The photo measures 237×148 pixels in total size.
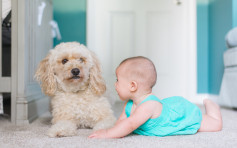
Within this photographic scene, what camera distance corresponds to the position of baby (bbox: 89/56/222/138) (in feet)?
4.02

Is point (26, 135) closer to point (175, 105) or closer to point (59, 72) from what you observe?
point (59, 72)

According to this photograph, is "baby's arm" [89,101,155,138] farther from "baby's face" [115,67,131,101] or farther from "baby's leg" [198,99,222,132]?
"baby's leg" [198,99,222,132]

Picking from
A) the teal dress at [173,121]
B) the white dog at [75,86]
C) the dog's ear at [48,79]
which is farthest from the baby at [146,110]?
the dog's ear at [48,79]

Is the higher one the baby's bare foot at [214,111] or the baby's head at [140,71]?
the baby's head at [140,71]

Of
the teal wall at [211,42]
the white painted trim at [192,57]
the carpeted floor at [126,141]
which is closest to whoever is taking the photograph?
the carpeted floor at [126,141]

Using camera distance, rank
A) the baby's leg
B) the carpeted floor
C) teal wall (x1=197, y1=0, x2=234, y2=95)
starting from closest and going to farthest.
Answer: the carpeted floor < the baby's leg < teal wall (x1=197, y1=0, x2=234, y2=95)

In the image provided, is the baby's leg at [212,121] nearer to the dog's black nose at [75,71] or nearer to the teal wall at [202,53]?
the dog's black nose at [75,71]

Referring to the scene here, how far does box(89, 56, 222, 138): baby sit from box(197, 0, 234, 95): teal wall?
6.59ft

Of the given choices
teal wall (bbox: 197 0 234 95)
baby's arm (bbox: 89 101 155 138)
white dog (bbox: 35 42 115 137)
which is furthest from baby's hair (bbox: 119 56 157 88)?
teal wall (bbox: 197 0 234 95)

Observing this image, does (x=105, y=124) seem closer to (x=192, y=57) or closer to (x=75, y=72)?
(x=75, y=72)

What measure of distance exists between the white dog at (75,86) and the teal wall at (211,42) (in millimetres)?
2034

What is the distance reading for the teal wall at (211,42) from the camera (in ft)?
10.3

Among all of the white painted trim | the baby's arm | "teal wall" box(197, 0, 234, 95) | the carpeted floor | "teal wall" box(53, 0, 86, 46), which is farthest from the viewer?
the white painted trim

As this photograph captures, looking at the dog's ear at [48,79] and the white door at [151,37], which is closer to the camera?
the dog's ear at [48,79]
